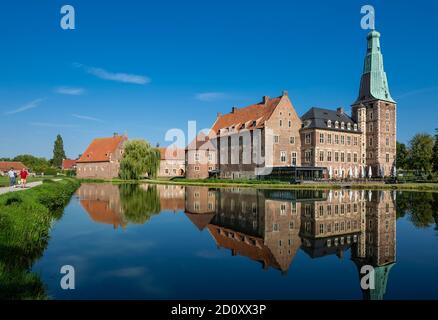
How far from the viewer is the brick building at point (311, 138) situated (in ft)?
165

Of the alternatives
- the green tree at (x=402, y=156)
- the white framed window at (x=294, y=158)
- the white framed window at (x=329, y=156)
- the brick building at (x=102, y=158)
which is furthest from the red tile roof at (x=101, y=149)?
the green tree at (x=402, y=156)

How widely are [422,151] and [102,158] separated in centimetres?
6570

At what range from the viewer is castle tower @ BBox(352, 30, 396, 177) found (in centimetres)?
5652

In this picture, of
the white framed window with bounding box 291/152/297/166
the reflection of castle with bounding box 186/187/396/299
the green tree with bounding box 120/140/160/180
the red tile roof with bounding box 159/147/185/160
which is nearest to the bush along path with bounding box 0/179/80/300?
the reflection of castle with bounding box 186/187/396/299

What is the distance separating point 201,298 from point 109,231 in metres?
7.95

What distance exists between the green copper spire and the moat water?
47053 mm

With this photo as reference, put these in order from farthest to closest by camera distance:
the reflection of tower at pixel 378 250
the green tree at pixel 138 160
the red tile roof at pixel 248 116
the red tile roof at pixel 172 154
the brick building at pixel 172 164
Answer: the red tile roof at pixel 172 154 < the brick building at pixel 172 164 < the green tree at pixel 138 160 < the red tile roof at pixel 248 116 < the reflection of tower at pixel 378 250

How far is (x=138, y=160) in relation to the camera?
54188 millimetres

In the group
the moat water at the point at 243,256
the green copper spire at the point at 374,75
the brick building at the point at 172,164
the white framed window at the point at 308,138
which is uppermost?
the green copper spire at the point at 374,75

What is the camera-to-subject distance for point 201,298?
247 inches

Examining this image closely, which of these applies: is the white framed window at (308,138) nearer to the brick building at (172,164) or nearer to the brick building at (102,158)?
the brick building at (172,164)

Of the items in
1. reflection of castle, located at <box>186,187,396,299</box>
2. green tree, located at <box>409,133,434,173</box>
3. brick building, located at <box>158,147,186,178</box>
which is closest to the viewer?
reflection of castle, located at <box>186,187,396,299</box>

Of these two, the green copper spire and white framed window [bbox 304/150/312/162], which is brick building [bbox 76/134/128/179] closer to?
white framed window [bbox 304/150/312/162]

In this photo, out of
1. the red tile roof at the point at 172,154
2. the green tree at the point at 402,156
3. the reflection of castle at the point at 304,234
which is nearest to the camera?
the reflection of castle at the point at 304,234
